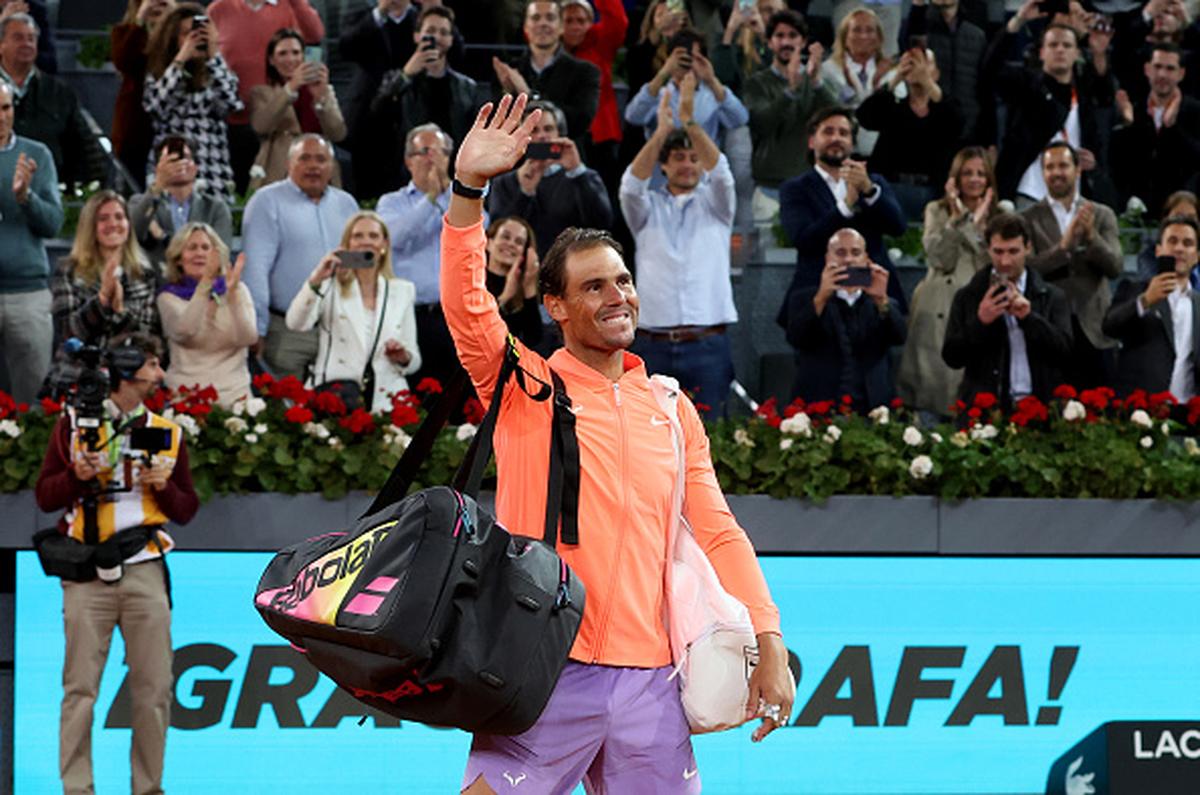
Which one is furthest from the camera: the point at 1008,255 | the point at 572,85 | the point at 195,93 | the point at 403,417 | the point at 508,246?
the point at 572,85

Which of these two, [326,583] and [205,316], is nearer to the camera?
[326,583]

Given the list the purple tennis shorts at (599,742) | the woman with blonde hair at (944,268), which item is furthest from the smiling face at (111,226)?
the purple tennis shorts at (599,742)

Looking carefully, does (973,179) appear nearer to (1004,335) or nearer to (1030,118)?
(1004,335)

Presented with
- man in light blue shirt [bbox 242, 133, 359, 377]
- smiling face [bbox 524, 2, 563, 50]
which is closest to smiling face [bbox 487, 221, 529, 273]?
man in light blue shirt [bbox 242, 133, 359, 377]

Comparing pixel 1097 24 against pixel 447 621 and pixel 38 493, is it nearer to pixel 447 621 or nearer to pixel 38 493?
pixel 38 493

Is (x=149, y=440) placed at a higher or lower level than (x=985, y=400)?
higher

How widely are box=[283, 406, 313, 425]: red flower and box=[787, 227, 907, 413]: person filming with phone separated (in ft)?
9.25

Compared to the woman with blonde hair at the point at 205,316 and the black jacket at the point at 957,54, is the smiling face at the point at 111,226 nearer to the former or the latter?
the woman with blonde hair at the point at 205,316

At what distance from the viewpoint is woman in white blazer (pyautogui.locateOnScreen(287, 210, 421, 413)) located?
9305mm

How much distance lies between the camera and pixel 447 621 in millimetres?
3719

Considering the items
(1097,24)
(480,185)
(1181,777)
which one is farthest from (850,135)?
(480,185)

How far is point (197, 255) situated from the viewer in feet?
30.4

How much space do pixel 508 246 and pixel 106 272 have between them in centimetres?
196

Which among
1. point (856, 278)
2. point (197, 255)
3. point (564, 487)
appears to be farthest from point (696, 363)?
point (564, 487)
